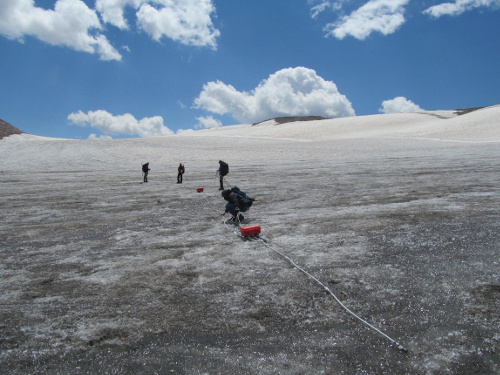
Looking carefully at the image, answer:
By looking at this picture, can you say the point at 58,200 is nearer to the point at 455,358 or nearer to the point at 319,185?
the point at 319,185

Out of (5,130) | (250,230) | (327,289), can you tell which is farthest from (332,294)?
(5,130)

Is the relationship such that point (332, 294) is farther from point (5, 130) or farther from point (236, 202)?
point (5, 130)

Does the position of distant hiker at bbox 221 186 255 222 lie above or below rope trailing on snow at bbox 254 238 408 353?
above

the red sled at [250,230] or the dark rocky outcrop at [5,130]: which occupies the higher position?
the dark rocky outcrop at [5,130]

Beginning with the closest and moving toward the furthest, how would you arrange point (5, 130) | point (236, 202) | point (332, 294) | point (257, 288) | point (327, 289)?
1. point (332, 294)
2. point (327, 289)
3. point (257, 288)
4. point (236, 202)
5. point (5, 130)

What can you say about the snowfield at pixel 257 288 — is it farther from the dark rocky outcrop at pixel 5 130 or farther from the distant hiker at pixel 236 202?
the dark rocky outcrop at pixel 5 130

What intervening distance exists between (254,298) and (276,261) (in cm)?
123

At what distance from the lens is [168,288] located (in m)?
4.81

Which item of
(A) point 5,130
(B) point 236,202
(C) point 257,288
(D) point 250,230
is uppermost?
(A) point 5,130

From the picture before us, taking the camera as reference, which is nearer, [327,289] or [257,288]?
[327,289]

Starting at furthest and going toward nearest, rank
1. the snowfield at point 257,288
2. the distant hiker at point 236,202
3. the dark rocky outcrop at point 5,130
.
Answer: the dark rocky outcrop at point 5,130 → the distant hiker at point 236,202 → the snowfield at point 257,288

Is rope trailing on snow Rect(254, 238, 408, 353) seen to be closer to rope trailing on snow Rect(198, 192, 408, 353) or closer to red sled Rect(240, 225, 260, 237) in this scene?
rope trailing on snow Rect(198, 192, 408, 353)

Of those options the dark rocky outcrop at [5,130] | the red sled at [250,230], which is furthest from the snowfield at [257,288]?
the dark rocky outcrop at [5,130]

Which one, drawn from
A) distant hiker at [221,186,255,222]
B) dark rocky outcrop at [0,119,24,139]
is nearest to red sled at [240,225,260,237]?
distant hiker at [221,186,255,222]
